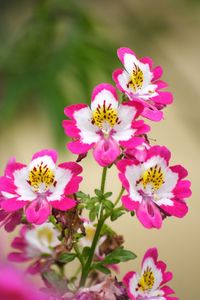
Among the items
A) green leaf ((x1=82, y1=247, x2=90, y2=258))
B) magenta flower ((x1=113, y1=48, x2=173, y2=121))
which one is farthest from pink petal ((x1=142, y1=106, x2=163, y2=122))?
green leaf ((x1=82, y1=247, x2=90, y2=258))

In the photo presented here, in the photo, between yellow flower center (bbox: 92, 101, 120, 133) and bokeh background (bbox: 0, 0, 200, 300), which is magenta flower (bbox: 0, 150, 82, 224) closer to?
yellow flower center (bbox: 92, 101, 120, 133)

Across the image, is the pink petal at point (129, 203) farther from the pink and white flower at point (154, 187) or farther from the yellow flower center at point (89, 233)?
the yellow flower center at point (89, 233)

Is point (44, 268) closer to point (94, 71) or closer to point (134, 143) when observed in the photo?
point (134, 143)

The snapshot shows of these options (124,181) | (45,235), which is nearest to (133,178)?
(124,181)

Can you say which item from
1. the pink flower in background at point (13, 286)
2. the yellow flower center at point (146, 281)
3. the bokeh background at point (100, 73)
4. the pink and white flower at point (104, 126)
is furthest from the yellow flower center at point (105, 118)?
the bokeh background at point (100, 73)

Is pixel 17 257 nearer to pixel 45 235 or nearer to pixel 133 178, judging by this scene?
pixel 45 235

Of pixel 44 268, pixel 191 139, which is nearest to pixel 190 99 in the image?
pixel 191 139
